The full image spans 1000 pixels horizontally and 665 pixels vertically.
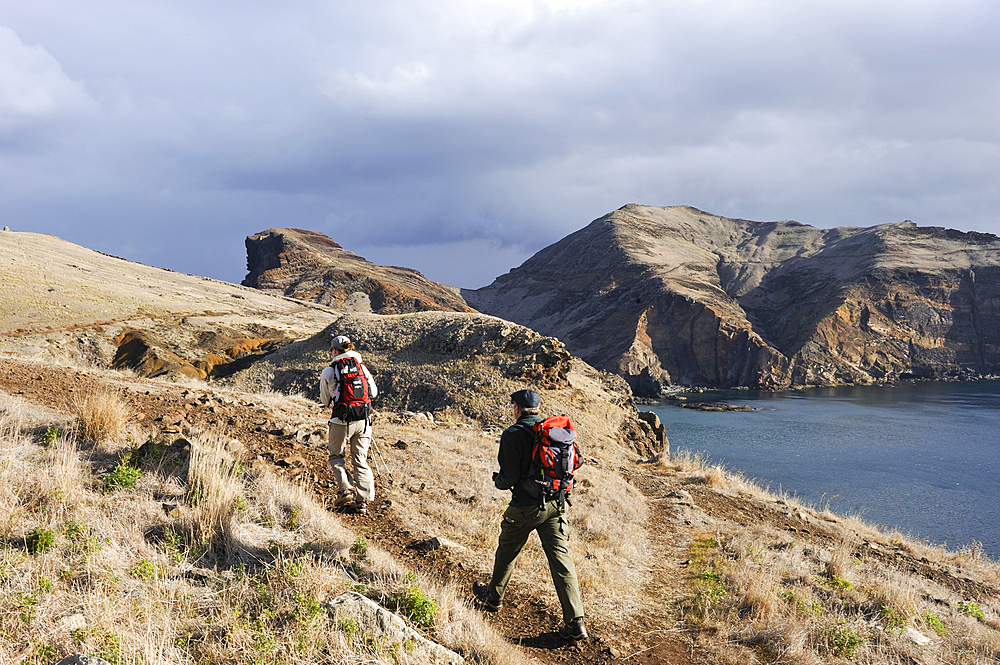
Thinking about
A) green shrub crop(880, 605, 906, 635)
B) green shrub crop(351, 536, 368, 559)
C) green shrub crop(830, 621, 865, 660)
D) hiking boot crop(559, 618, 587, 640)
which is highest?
green shrub crop(351, 536, 368, 559)

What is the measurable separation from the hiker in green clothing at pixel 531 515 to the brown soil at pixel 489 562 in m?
0.36

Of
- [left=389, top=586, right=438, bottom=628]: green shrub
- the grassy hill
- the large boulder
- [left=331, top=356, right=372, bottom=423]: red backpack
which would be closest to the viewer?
the grassy hill

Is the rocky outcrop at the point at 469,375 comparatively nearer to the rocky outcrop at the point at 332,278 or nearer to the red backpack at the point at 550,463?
the red backpack at the point at 550,463

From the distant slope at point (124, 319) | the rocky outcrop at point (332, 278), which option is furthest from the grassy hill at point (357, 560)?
the rocky outcrop at point (332, 278)

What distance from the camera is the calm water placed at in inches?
971

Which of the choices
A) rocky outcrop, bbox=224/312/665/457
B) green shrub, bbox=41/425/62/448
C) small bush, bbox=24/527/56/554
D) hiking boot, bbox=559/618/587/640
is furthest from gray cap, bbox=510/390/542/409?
rocky outcrop, bbox=224/312/665/457

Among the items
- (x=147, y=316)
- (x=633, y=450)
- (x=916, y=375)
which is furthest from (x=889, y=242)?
(x=147, y=316)

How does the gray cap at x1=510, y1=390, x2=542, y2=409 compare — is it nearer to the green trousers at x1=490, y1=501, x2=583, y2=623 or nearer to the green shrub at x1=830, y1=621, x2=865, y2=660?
the green trousers at x1=490, y1=501, x2=583, y2=623

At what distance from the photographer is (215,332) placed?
106 ft

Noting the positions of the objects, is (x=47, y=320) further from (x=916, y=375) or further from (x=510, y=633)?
(x=916, y=375)

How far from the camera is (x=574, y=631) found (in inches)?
180

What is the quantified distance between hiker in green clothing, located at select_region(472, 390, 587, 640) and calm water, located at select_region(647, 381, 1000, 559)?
21.7 meters

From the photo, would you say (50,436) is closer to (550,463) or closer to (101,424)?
(101,424)

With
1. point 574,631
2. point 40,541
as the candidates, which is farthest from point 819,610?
point 40,541
